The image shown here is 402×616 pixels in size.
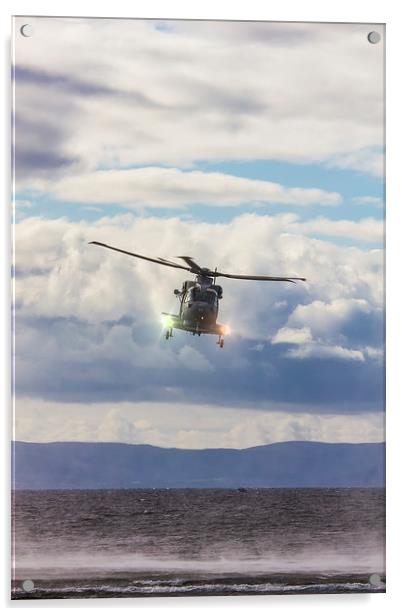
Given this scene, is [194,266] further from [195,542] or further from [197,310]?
[195,542]

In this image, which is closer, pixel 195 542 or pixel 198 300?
pixel 195 542

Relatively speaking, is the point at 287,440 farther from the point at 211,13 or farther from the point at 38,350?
the point at 211,13
